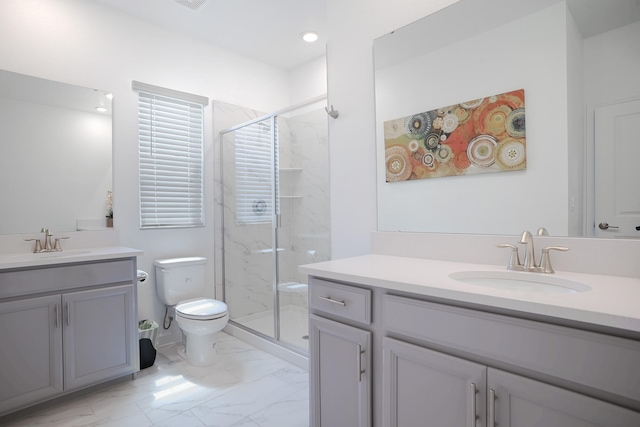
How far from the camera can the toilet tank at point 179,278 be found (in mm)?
2668

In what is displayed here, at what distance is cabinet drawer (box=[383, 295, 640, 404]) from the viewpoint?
0.75 meters

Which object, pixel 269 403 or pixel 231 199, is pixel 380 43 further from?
pixel 269 403

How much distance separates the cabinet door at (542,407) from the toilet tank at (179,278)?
2.42m

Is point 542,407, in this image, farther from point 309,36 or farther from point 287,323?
point 309,36

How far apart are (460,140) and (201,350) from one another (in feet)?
7.36

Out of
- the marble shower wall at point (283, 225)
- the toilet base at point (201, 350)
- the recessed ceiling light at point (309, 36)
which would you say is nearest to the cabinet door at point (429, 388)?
the toilet base at point (201, 350)

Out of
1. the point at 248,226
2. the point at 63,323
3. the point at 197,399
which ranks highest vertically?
the point at 248,226

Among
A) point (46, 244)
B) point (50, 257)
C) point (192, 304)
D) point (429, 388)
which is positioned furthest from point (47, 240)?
point (429, 388)

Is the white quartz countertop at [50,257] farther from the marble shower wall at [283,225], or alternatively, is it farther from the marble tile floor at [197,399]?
the marble shower wall at [283,225]

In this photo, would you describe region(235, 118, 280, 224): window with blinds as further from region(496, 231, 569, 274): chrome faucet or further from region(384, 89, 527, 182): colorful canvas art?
region(496, 231, 569, 274): chrome faucet

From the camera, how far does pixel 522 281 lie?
1.27 m

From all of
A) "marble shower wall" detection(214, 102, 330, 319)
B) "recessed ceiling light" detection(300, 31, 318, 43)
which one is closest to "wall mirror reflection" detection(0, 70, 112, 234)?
"marble shower wall" detection(214, 102, 330, 319)

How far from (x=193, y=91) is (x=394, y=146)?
6.88ft

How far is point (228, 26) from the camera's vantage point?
9.20ft
